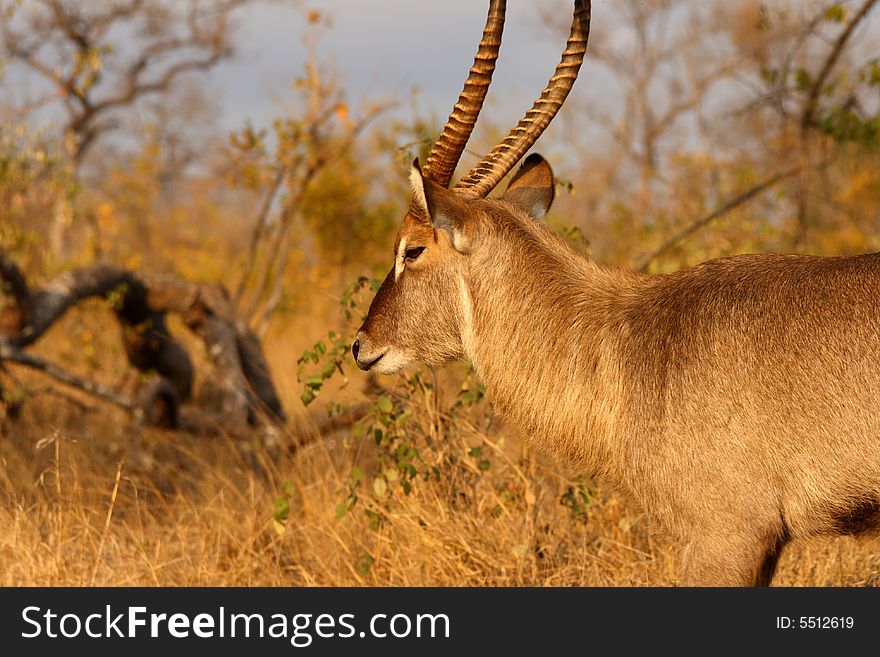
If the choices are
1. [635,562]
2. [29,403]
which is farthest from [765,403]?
[29,403]

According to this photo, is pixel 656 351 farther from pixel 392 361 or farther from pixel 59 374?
pixel 59 374

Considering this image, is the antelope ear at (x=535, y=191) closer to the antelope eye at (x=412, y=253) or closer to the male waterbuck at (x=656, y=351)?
the male waterbuck at (x=656, y=351)

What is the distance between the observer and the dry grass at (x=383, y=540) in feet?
17.4

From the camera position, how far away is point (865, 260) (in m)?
3.87

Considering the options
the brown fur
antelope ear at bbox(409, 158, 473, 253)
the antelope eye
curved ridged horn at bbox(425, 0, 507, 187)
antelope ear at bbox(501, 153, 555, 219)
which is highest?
curved ridged horn at bbox(425, 0, 507, 187)

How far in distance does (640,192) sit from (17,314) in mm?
16743

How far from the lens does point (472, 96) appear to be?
14.9 feet

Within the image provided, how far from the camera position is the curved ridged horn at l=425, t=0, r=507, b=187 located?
4.52 meters

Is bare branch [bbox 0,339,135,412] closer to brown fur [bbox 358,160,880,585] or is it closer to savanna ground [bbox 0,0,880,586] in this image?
savanna ground [bbox 0,0,880,586]

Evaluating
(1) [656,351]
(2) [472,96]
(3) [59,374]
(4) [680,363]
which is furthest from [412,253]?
(3) [59,374]

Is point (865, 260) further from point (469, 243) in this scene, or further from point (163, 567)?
point (163, 567)

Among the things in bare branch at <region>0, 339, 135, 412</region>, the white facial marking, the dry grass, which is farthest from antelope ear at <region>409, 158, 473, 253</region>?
bare branch at <region>0, 339, 135, 412</region>

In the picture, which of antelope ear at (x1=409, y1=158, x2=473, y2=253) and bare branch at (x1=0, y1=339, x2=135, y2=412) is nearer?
antelope ear at (x1=409, y1=158, x2=473, y2=253)

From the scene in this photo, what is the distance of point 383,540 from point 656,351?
213 centimetres
